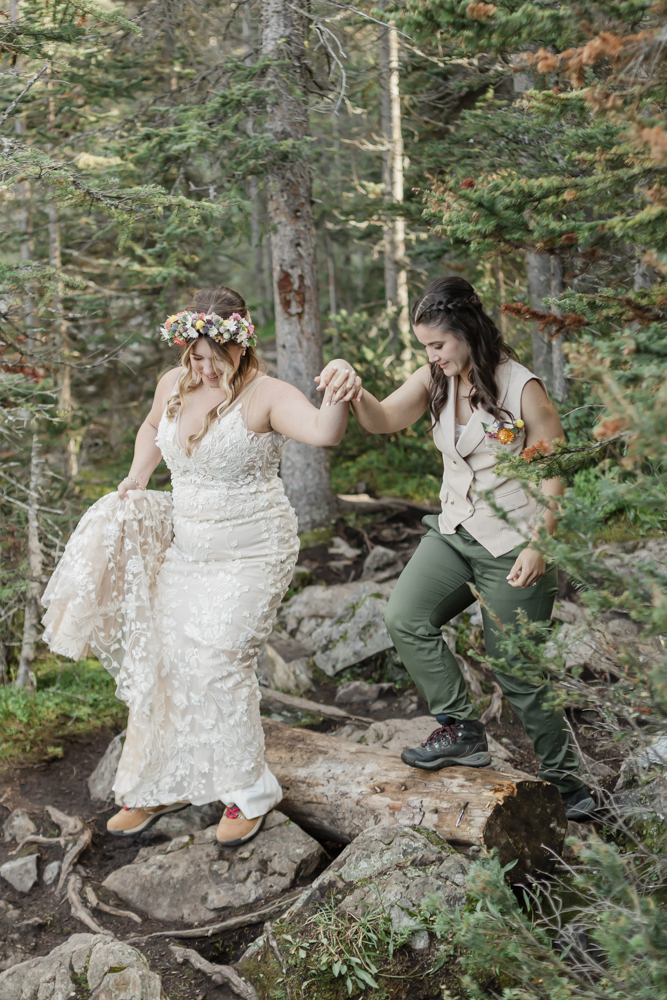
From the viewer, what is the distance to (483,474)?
12.0ft

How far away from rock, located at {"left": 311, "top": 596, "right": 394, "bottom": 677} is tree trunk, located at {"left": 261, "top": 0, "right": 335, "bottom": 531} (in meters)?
1.99

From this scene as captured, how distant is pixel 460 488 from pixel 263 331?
17.0 meters

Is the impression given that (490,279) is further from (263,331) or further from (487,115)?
(263,331)

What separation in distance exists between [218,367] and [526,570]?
74.7 inches

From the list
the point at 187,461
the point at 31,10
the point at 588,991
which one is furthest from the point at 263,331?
the point at 588,991

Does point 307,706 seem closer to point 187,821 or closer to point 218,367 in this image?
point 187,821

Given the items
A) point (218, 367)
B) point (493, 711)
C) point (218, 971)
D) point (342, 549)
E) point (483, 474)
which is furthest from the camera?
point (342, 549)

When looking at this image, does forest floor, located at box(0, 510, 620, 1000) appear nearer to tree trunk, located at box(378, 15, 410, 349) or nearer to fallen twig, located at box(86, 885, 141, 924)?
fallen twig, located at box(86, 885, 141, 924)

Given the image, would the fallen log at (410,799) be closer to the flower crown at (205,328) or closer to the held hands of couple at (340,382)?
the held hands of couple at (340,382)

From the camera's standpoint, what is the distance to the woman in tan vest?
139 inches

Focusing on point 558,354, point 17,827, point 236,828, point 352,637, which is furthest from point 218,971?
point 558,354

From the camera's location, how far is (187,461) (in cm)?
411

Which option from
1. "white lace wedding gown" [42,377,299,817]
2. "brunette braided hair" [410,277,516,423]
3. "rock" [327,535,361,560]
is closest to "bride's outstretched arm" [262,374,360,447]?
"white lace wedding gown" [42,377,299,817]

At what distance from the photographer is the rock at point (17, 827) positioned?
4328 millimetres
